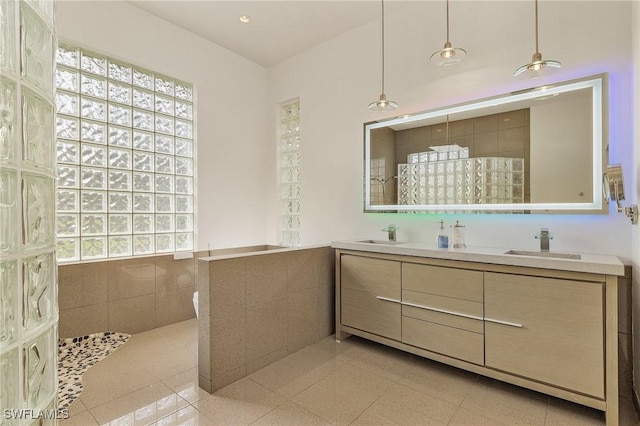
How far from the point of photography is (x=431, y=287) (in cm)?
220

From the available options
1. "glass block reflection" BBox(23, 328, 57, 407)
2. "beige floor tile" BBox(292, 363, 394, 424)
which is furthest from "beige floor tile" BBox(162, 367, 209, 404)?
"glass block reflection" BBox(23, 328, 57, 407)

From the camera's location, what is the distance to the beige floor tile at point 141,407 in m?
1.71

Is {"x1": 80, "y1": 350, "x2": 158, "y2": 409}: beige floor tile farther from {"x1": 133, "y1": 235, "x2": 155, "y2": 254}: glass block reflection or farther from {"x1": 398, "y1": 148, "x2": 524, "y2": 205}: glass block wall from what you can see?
{"x1": 398, "y1": 148, "x2": 524, "y2": 205}: glass block wall

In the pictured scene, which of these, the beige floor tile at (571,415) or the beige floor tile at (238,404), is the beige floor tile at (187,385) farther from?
the beige floor tile at (571,415)

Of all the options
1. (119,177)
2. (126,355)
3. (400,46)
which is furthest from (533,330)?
(119,177)

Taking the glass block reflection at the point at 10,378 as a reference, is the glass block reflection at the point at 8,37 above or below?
above

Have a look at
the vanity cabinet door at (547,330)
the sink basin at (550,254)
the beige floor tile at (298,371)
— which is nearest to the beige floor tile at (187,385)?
the beige floor tile at (298,371)

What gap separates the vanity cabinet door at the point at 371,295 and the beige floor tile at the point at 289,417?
92 cm

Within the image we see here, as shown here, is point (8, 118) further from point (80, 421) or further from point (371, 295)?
point (371, 295)

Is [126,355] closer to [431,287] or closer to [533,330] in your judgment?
[431,287]

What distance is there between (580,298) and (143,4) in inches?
158

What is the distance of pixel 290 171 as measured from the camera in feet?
13.0

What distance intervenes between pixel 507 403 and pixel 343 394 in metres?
0.96

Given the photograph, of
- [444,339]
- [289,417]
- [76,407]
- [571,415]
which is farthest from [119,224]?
[571,415]
